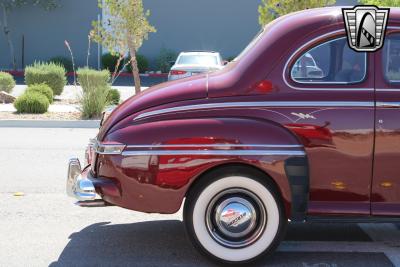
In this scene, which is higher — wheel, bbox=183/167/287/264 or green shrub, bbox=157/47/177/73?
green shrub, bbox=157/47/177/73

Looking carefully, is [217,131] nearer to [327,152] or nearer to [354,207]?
[327,152]

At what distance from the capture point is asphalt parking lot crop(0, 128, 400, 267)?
16.4 feet

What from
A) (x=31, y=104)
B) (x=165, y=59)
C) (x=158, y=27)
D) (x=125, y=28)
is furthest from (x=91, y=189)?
(x=158, y=27)

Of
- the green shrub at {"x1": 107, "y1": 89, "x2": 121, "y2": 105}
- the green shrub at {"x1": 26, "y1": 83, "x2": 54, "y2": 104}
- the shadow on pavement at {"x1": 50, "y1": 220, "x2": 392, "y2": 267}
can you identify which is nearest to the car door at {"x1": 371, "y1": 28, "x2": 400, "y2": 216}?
the shadow on pavement at {"x1": 50, "y1": 220, "x2": 392, "y2": 267}

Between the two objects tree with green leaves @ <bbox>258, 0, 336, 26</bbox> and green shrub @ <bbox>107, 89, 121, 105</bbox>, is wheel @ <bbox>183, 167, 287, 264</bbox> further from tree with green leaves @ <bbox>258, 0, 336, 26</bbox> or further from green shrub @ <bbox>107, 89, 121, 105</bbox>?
tree with green leaves @ <bbox>258, 0, 336, 26</bbox>

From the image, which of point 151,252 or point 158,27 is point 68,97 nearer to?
point 158,27

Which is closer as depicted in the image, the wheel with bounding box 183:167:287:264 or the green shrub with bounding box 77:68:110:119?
the wheel with bounding box 183:167:287:264

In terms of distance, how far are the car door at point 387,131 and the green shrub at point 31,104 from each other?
1140cm

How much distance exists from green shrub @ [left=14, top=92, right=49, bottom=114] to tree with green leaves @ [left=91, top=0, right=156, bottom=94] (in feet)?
7.42

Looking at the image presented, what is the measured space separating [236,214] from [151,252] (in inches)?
35.8

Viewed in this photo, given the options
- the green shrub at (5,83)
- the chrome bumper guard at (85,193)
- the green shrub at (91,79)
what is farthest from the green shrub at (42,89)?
the chrome bumper guard at (85,193)

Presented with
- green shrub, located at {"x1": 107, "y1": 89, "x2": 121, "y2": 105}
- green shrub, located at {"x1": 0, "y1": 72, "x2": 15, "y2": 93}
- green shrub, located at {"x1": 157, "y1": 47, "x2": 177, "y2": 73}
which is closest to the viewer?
green shrub, located at {"x1": 107, "y1": 89, "x2": 121, "y2": 105}

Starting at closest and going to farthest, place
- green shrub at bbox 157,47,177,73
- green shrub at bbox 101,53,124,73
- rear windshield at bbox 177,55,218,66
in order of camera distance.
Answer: rear windshield at bbox 177,55,218,66
green shrub at bbox 101,53,124,73
green shrub at bbox 157,47,177,73

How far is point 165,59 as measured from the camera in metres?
29.3
